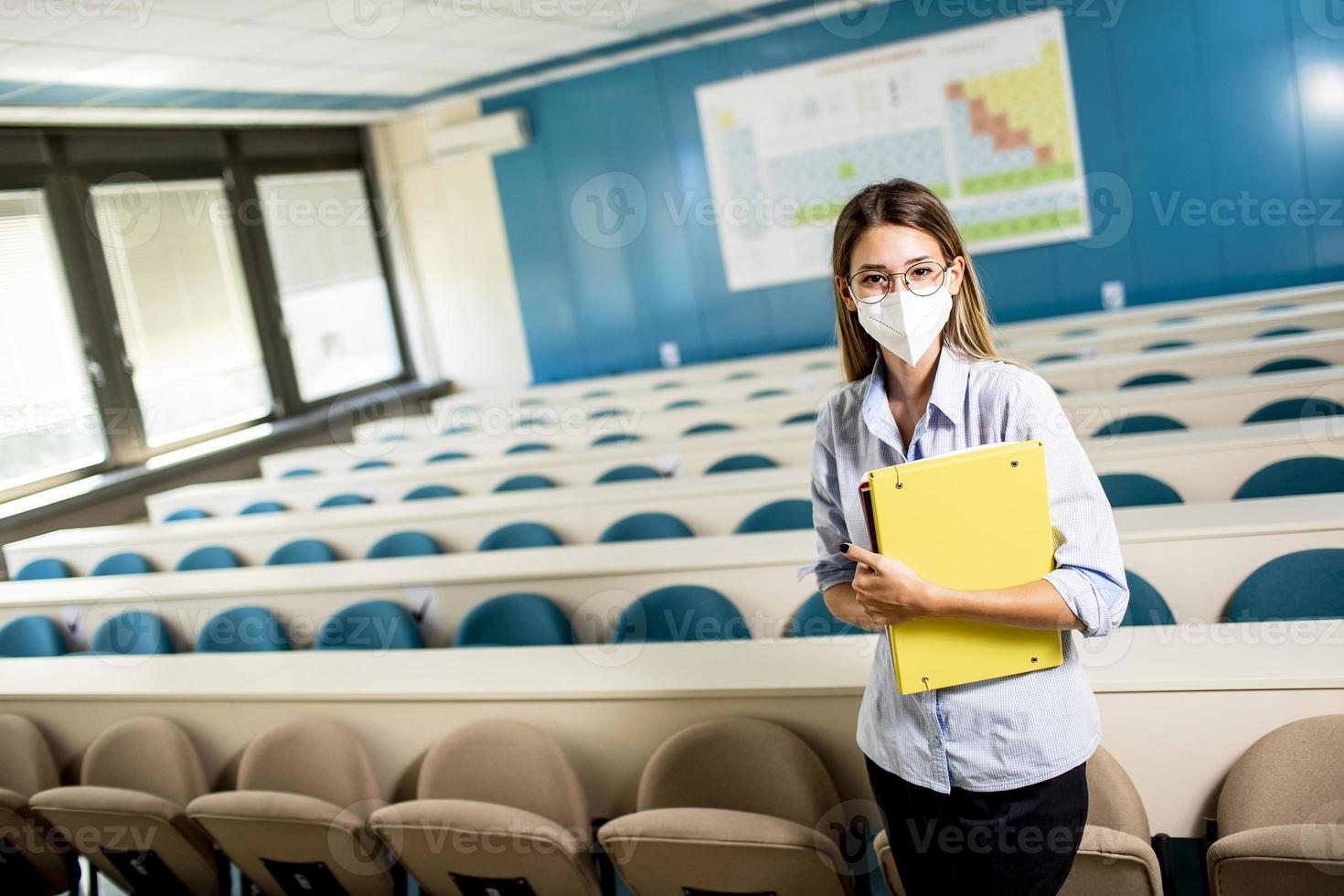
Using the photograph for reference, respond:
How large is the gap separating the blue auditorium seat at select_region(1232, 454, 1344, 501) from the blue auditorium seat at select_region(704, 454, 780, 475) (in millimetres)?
1830

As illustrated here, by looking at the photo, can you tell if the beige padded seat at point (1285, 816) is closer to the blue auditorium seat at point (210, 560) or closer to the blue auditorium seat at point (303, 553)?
the blue auditorium seat at point (303, 553)

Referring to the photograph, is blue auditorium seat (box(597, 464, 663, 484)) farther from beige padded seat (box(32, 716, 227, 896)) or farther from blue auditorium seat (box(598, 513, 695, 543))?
beige padded seat (box(32, 716, 227, 896))

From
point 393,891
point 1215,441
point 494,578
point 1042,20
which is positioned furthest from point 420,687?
point 1042,20

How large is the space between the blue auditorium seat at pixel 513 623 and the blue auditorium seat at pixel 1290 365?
318 cm

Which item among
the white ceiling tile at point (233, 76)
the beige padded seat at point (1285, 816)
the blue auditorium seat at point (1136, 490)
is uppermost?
the white ceiling tile at point (233, 76)

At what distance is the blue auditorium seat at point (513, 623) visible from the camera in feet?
9.79

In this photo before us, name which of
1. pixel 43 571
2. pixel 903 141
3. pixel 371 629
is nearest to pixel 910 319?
pixel 371 629

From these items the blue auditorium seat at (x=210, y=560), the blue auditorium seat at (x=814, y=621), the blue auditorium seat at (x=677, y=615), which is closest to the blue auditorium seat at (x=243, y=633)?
the blue auditorium seat at (x=210, y=560)

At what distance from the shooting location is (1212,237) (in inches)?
264

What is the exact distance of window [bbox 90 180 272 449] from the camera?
6.89 m

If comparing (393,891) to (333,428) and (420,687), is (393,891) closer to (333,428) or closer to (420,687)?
(420,687)

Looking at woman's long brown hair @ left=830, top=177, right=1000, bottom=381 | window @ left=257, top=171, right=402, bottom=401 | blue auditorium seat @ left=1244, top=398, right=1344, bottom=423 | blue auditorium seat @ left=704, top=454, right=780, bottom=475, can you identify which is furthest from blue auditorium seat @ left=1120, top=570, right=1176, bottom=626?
window @ left=257, top=171, right=402, bottom=401

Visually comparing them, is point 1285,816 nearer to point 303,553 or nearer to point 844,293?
point 844,293

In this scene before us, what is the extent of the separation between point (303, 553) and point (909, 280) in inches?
144
